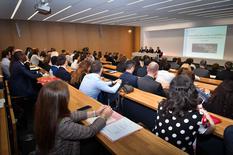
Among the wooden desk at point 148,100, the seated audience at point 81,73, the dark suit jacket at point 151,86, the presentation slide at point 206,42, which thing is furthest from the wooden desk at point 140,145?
the presentation slide at point 206,42

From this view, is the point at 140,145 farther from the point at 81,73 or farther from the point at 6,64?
the point at 6,64

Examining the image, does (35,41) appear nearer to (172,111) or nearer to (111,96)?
(111,96)

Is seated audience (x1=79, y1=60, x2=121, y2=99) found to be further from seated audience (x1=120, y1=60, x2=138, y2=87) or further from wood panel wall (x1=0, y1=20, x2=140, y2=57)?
wood panel wall (x1=0, y1=20, x2=140, y2=57)

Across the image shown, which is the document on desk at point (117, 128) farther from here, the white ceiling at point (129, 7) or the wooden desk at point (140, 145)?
the white ceiling at point (129, 7)

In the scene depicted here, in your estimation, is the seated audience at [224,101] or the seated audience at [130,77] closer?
the seated audience at [224,101]

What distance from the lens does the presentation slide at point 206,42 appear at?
9906mm

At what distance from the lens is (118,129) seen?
1.51m

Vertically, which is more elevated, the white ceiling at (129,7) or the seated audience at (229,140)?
the white ceiling at (129,7)

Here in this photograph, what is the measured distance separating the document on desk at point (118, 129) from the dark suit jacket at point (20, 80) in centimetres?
240

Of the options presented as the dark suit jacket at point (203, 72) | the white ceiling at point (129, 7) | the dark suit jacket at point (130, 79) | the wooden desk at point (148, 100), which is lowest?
the dark suit jacket at point (203, 72)

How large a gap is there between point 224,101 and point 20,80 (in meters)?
3.38

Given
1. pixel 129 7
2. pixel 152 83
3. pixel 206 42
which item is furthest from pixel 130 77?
pixel 206 42

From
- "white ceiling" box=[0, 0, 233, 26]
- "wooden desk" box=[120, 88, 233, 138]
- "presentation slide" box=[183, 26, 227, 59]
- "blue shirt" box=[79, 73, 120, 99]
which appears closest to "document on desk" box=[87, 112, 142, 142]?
"wooden desk" box=[120, 88, 233, 138]

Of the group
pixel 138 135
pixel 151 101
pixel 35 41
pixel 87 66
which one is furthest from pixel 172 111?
pixel 35 41
